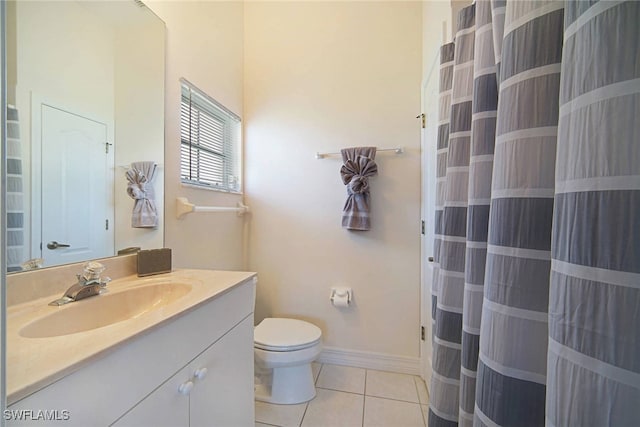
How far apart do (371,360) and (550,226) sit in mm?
1699

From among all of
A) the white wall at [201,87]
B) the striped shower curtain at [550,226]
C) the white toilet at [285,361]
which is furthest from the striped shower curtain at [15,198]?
the striped shower curtain at [550,226]

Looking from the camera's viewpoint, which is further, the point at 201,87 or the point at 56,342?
the point at 201,87

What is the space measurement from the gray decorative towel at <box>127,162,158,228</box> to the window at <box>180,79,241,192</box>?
225 millimetres

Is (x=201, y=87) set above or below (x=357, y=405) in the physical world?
above

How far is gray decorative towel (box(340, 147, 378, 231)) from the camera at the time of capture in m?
1.71

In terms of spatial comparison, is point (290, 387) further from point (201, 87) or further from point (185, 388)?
point (201, 87)

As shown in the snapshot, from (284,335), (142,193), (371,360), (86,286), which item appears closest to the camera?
(86,286)

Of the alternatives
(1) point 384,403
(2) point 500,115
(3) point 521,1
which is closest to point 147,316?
(2) point 500,115

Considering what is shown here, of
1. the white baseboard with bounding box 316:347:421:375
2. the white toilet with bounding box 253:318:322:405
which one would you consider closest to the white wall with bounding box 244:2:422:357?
the white baseboard with bounding box 316:347:421:375

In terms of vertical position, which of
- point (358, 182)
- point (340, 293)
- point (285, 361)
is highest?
point (358, 182)

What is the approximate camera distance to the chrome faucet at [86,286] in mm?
778

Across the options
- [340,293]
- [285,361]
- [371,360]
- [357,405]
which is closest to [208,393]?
[285,361]

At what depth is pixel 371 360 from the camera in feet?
5.95

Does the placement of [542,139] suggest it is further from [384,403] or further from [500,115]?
[384,403]
